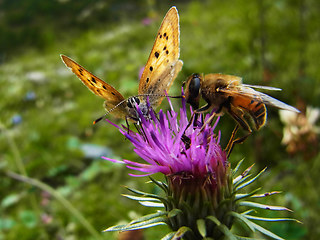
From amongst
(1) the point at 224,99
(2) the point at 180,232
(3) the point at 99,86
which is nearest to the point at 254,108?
(1) the point at 224,99

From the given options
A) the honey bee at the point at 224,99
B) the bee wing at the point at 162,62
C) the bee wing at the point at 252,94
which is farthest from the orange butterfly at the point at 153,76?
the bee wing at the point at 252,94

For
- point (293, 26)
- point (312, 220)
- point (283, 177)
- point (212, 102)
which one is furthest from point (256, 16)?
point (212, 102)

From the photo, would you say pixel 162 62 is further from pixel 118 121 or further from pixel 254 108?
pixel 118 121

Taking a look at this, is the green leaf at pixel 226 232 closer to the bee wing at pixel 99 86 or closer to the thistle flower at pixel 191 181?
the thistle flower at pixel 191 181

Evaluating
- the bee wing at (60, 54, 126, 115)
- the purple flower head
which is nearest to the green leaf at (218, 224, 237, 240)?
the purple flower head

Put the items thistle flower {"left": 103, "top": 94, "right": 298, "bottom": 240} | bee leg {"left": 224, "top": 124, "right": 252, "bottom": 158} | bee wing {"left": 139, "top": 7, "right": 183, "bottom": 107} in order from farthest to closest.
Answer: bee wing {"left": 139, "top": 7, "right": 183, "bottom": 107} → bee leg {"left": 224, "top": 124, "right": 252, "bottom": 158} → thistle flower {"left": 103, "top": 94, "right": 298, "bottom": 240}

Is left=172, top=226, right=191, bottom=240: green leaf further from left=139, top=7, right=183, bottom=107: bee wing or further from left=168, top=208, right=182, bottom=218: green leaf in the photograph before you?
left=139, top=7, right=183, bottom=107: bee wing

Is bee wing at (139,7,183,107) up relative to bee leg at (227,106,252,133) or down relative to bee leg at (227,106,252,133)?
up

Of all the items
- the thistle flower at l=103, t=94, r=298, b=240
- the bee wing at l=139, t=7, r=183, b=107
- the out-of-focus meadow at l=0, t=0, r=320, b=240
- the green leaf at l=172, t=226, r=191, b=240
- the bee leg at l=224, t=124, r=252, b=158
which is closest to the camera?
the green leaf at l=172, t=226, r=191, b=240

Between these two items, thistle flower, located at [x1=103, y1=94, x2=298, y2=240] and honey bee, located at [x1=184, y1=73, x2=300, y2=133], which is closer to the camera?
thistle flower, located at [x1=103, y1=94, x2=298, y2=240]

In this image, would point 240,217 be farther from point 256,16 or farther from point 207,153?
point 256,16
